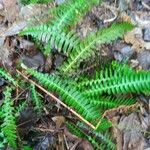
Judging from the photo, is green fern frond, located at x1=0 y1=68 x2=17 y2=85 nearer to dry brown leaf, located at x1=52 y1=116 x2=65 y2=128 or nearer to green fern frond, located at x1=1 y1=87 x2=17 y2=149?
green fern frond, located at x1=1 y1=87 x2=17 y2=149

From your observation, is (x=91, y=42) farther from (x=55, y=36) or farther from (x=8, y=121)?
(x=8, y=121)

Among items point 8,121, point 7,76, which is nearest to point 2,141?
point 8,121

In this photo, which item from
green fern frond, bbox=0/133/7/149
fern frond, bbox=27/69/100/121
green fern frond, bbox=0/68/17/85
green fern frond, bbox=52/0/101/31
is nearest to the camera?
green fern frond, bbox=0/133/7/149

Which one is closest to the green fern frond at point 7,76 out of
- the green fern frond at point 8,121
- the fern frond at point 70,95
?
the green fern frond at point 8,121

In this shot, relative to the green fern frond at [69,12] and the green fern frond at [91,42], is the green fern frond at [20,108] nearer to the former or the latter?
the green fern frond at [91,42]

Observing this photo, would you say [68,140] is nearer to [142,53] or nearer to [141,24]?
[142,53]

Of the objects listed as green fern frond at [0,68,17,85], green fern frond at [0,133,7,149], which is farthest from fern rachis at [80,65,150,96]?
green fern frond at [0,133,7,149]

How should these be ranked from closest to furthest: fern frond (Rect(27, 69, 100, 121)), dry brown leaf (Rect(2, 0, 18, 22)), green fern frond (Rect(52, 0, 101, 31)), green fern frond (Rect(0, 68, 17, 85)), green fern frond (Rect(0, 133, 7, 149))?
green fern frond (Rect(0, 133, 7, 149)) → fern frond (Rect(27, 69, 100, 121)) → green fern frond (Rect(0, 68, 17, 85)) → green fern frond (Rect(52, 0, 101, 31)) → dry brown leaf (Rect(2, 0, 18, 22))
